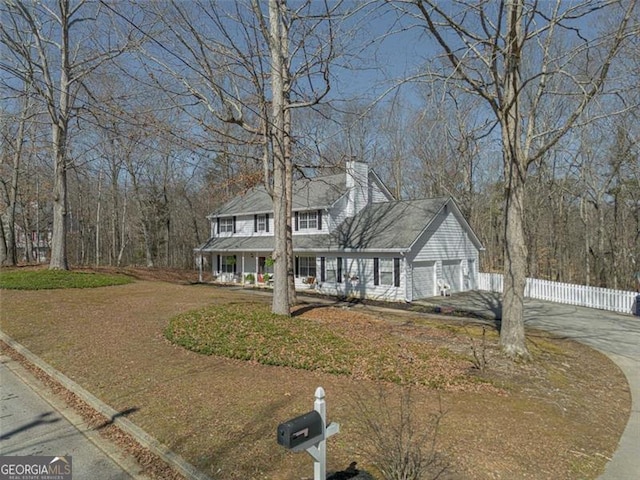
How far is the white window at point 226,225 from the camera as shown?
96.4ft

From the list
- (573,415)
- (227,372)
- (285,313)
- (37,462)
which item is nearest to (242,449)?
(37,462)

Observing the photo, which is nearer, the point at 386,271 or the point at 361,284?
the point at 386,271

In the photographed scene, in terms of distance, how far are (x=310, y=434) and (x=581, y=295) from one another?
795 inches

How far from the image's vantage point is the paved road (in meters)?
4.03

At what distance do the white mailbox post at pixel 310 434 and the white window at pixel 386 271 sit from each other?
17.3 metres

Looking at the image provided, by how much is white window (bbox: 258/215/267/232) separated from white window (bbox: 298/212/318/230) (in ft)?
9.82

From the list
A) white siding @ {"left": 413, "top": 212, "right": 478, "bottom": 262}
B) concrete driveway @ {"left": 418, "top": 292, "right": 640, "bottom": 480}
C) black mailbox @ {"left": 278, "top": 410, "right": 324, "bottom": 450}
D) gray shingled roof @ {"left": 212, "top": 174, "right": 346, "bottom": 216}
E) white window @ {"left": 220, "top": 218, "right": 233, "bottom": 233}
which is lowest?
concrete driveway @ {"left": 418, "top": 292, "right": 640, "bottom": 480}

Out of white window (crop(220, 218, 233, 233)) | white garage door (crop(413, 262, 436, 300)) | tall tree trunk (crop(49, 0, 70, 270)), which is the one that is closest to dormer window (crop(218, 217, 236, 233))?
white window (crop(220, 218, 233, 233))

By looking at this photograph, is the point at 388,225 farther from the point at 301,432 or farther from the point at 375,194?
the point at 301,432

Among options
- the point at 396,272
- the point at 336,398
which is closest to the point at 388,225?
the point at 396,272

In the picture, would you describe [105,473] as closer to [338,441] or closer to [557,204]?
[338,441]

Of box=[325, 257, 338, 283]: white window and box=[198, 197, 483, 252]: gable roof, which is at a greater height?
box=[198, 197, 483, 252]: gable roof

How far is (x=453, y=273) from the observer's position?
22938 mm

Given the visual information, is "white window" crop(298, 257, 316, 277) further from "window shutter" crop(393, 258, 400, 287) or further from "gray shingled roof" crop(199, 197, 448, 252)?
"window shutter" crop(393, 258, 400, 287)
